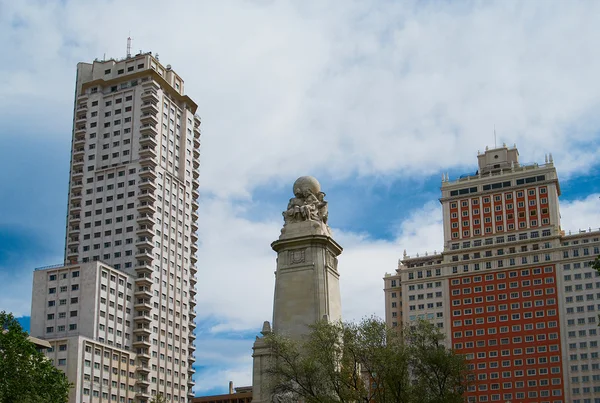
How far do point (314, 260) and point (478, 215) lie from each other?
4666 inches

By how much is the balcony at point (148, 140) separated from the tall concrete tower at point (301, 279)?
8207 cm

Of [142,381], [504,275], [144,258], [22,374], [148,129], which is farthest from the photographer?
[504,275]

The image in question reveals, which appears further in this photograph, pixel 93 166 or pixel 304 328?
pixel 93 166

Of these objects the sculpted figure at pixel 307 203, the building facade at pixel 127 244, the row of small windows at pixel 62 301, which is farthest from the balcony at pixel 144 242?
the sculpted figure at pixel 307 203

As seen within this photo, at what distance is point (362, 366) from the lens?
4038cm

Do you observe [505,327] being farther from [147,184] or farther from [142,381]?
[147,184]

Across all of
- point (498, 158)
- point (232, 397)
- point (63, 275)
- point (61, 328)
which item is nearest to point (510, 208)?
point (498, 158)

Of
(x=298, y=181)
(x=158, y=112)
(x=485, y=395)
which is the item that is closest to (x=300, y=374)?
(x=298, y=181)

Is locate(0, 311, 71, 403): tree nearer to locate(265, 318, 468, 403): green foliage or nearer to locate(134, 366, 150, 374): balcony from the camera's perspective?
locate(265, 318, 468, 403): green foliage

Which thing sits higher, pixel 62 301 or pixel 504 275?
pixel 504 275

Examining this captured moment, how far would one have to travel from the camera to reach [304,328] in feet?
147

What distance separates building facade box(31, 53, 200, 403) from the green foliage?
232 feet

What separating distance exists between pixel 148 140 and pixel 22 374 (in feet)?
249

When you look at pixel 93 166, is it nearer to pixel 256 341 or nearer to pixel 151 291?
pixel 151 291
